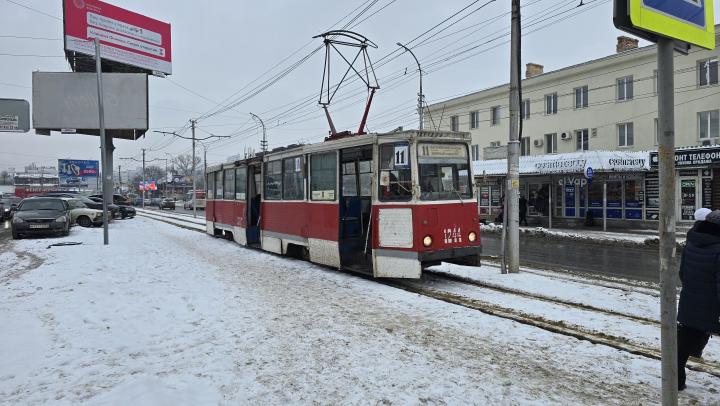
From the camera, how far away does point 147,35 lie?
1539 inches

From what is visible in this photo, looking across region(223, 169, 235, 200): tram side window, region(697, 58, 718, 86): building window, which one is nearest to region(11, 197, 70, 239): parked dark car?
region(223, 169, 235, 200): tram side window

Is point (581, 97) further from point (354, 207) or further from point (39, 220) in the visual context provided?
point (39, 220)

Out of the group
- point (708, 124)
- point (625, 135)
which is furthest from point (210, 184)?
point (708, 124)

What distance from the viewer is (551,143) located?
3109 centimetres

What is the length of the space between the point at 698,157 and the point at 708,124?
3969mm

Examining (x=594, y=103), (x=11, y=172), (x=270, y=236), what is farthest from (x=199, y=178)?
(x=270, y=236)

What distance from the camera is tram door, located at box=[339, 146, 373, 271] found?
10.3m

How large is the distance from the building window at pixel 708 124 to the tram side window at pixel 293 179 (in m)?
21.1

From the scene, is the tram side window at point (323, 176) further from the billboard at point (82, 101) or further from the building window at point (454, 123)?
the building window at point (454, 123)

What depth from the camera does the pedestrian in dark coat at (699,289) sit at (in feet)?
12.5

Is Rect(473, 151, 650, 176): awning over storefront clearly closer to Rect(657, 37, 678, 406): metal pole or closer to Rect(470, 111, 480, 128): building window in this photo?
Rect(470, 111, 480, 128): building window

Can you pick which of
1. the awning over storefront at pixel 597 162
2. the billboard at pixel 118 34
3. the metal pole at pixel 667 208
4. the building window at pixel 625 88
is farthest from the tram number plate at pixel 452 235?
the billboard at pixel 118 34

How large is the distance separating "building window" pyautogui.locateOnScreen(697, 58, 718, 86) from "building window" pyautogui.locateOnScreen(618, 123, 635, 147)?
13.2 ft

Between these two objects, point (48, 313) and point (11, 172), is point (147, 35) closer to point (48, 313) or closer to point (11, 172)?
point (48, 313)
